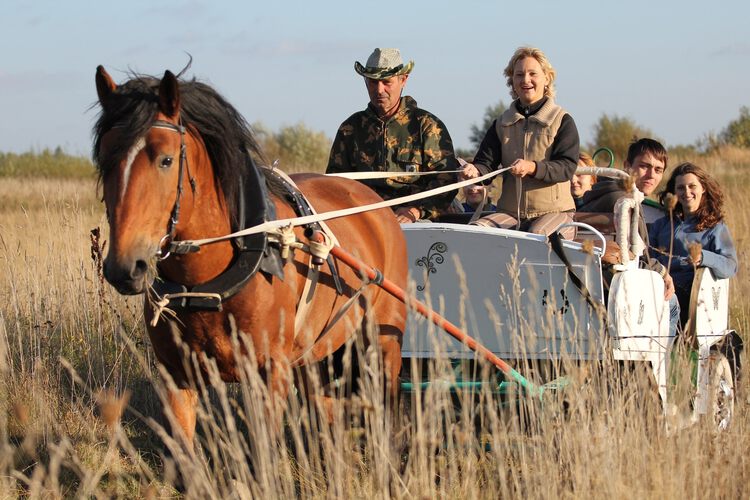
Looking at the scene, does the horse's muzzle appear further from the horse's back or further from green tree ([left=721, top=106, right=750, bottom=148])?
green tree ([left=721, top=106, right=750, bottom=148])

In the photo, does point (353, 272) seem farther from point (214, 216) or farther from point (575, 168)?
point (575, 168)

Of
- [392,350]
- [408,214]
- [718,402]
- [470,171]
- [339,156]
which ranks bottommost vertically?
[718,402]

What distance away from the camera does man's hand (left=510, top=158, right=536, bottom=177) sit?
556 cm

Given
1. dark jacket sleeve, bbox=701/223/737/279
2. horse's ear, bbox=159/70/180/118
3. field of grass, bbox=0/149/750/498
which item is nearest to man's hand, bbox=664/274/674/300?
dark jacket sleeve, bbox=701/223/737/279

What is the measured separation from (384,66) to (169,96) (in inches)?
104

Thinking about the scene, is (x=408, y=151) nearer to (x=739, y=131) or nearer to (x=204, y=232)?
(x=204, y=232)

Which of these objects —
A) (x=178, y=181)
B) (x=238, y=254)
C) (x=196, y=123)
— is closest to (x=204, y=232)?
(x=238, y=254)

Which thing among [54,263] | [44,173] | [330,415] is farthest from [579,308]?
[44,173]

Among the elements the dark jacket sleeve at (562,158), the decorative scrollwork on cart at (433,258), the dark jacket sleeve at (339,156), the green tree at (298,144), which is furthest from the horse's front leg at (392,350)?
the green tree at (298,144)

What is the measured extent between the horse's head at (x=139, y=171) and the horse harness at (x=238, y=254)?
1cm

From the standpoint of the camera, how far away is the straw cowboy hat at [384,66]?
20.4 feet

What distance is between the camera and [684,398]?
13.6 feet

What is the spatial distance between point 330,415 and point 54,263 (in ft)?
12.8

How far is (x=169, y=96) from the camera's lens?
3.81 m
